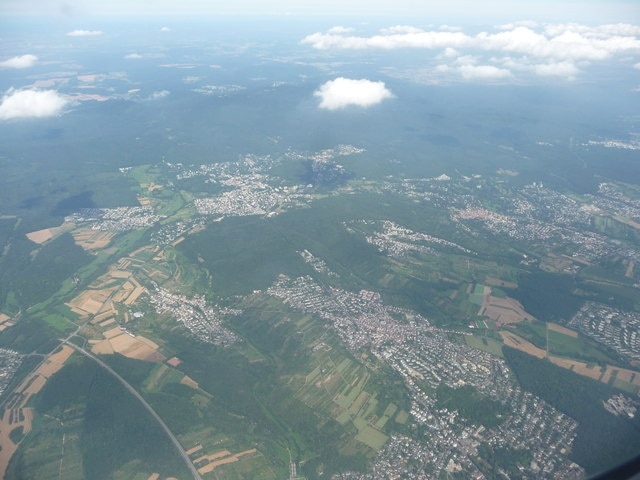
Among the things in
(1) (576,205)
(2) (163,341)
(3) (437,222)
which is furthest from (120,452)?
(1) (576,205)

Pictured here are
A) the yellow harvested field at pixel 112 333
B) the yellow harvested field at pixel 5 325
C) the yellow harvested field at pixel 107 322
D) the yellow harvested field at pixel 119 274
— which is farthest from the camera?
the yellow harvested field at pixel 119 274

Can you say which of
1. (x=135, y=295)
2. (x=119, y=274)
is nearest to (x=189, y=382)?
(x=135, y=295)

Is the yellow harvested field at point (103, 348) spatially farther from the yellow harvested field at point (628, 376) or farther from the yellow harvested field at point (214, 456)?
the yellow harvested field at point (628, 376)

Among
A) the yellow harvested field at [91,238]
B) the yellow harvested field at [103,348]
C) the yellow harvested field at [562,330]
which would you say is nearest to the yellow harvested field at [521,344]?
the yellow harvested field at [562,330]

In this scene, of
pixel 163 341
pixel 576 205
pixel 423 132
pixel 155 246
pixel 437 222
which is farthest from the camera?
pixel 423 132

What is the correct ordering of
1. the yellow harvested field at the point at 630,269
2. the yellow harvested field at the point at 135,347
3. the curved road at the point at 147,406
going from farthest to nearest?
the yellow harvested field at the point at 630,269, the yellow harvested field at the point at 135,347, the curved road at the point at 147,406

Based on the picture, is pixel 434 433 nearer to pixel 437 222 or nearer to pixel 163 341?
pixel 163 341

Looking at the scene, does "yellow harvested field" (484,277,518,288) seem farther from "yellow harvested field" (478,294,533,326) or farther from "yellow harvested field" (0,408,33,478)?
"yellow harvested field" (0,408,33,478)
